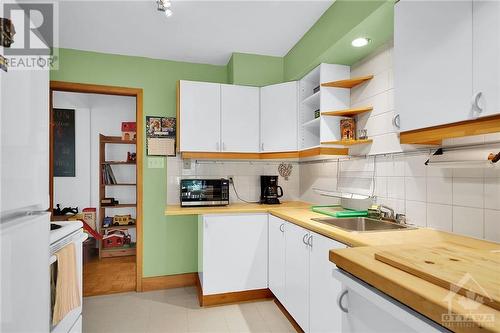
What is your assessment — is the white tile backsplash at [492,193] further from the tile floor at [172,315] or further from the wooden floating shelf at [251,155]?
the tile floor at [172,315]

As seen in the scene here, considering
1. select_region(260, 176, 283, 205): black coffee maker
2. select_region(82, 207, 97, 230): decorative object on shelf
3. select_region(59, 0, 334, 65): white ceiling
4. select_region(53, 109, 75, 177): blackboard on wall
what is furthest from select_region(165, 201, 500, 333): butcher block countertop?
select_region(53, 109, 75, 177): blackboard on wall

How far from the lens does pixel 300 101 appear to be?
2799 millimetres

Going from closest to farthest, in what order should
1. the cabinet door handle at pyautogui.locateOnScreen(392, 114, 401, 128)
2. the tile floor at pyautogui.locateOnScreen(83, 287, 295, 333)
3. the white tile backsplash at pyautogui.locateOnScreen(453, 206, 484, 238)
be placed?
the white tile backsplash at pyautogui.locateOnScreen(453, 206, 484, 238) → the cabinet door handle at pyautogui.locateOnScreen(392, 114, 401, 128) → the tile floor at pyautogui.locateOnScreen(83, 287, 295, 333)

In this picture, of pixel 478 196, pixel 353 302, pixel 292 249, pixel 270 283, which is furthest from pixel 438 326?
pixel 270 283

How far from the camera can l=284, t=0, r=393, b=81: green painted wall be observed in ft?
5.84

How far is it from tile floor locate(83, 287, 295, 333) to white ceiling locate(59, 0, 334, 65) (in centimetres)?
251

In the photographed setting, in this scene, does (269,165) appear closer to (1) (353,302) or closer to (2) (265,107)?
(2) (265,107)

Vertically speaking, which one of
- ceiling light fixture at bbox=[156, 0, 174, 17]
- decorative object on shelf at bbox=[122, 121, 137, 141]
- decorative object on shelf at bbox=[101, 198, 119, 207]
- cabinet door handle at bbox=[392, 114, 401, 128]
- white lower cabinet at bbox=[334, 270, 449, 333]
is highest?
ceiling light fixture at bbox=[156, 0, 174, 17]

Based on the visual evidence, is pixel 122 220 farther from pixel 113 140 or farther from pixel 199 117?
pixel 199 117

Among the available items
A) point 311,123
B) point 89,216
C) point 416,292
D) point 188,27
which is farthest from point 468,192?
point 89,216

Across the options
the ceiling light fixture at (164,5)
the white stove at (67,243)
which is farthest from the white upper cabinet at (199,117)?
the white stove at (67,243)
